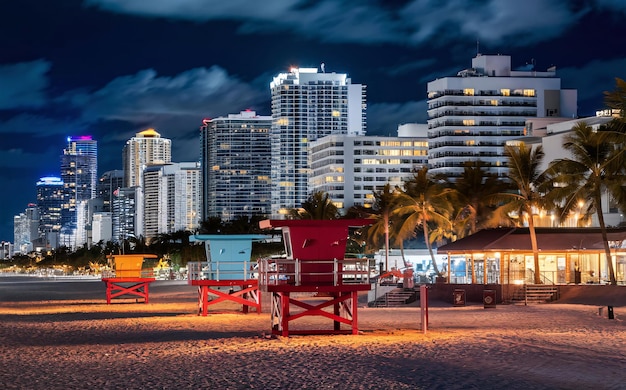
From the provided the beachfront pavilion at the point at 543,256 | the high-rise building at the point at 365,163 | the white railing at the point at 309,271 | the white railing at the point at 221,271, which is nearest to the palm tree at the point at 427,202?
the beachfront pavilion at the point at 543,256

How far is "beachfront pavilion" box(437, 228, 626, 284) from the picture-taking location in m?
44.8

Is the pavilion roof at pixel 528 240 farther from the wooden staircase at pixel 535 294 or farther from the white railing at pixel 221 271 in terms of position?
the white railing at pixel 221 271

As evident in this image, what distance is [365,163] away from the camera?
178 m

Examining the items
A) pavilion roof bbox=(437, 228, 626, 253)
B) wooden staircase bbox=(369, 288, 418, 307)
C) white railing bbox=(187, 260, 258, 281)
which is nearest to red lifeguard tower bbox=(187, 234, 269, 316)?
white railing bbox=(187, 260, 258, 281)

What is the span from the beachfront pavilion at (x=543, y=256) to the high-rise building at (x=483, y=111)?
107m

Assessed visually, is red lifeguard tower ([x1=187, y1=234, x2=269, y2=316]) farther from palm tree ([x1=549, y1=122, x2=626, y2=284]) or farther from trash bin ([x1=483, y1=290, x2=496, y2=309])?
palm tree ([x1=549, y1=122, x2=626, y2=284])

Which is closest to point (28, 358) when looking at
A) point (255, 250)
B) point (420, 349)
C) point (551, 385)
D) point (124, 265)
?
point (420, 349)

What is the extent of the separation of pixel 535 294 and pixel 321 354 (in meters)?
23.6

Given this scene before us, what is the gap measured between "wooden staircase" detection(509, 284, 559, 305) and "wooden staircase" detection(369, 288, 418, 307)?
4881 mm

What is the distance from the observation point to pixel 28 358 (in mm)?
20281

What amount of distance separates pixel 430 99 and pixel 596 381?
470 feet

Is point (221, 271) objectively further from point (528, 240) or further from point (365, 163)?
point (365, 163)

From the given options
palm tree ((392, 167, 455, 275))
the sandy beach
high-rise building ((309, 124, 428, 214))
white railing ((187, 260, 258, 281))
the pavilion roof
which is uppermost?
high-rise building ((309, 124, 428, 214))

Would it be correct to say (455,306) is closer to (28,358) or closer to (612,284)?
(612,284)
